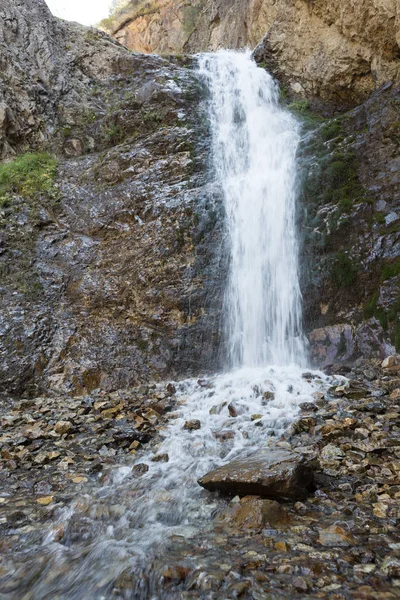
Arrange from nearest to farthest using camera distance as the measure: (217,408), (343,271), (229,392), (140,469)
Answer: (140,469) → (217,408) → (229,392) → (343,271)

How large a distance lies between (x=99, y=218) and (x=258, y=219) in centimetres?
376

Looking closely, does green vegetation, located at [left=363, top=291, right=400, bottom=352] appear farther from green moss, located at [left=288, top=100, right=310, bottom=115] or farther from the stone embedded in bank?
green moss, located at [left=288, top=100, right=310, bottom=115]

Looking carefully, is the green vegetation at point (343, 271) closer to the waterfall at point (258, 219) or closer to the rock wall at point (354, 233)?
the rock wall at point (354, 233)

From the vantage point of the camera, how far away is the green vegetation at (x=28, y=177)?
394 inches

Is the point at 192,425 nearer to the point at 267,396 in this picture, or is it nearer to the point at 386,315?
the point at 267,396

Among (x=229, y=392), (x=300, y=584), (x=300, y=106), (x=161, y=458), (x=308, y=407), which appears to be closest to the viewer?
(x=300, y=584)

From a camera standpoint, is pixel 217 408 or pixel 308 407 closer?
pixel 308 407

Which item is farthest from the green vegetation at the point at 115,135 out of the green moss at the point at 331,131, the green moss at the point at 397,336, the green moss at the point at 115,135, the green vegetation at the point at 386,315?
the green moss at the point at 397,336

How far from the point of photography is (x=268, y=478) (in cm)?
327

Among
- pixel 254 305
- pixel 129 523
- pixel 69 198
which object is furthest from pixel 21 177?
pixel 129 523

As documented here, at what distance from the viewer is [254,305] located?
8.12m

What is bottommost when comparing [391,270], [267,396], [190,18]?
[267,396]

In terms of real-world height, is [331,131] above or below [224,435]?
above

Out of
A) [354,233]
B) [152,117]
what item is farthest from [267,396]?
[152,117]
